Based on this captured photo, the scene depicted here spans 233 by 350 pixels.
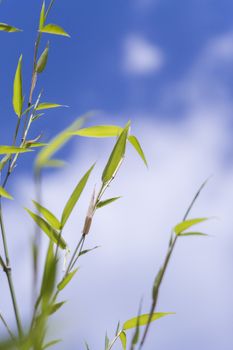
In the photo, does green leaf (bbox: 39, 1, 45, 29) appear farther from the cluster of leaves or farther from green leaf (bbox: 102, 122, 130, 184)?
green leaf (bbox: 102, 122, 130, 184)

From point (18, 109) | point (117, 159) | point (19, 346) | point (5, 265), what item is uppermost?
point (18, 109)

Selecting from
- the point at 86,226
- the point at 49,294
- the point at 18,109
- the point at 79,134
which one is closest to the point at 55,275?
the point at 49,294

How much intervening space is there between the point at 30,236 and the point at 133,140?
0.51 m

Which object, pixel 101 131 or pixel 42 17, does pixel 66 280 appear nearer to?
pixel 101 131

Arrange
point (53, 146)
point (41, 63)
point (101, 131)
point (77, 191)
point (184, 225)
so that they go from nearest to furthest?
point (53, 146)
point (184, 225)
point (77, 191)
point (101, 131)
point (41, 63)

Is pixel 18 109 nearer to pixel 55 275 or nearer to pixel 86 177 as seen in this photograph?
pixel 86 177

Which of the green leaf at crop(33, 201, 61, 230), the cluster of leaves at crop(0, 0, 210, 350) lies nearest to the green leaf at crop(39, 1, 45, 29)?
the cluster of leaves at crop(0, 0, 210, 350)

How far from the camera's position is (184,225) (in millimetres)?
544

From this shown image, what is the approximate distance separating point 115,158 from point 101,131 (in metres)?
0.07

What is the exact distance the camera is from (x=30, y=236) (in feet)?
1.03

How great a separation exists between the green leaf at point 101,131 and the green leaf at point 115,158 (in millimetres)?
42

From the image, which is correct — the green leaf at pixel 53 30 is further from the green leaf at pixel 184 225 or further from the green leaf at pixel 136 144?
the green leaf at pixel 184 225

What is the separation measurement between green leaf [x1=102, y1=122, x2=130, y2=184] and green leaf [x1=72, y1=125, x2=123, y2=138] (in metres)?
0.04

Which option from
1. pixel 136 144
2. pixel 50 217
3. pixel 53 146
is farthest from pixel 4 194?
pixel 53 146
